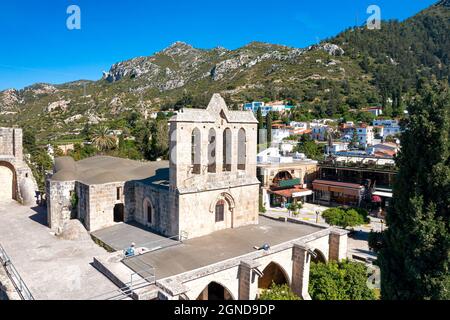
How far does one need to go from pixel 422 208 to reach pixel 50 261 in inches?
682

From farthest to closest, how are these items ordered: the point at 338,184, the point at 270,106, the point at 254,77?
1. the point at 254,77
2. the point at 270,106
3. the point at 338,184

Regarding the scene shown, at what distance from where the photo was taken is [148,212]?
21172 mm

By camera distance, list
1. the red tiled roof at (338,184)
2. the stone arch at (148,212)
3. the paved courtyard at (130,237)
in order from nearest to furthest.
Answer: the paved courtyard at (130,237)
the stone arch at (148,212)
the red tiled roof at (338,184)

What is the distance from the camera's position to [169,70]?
519ft

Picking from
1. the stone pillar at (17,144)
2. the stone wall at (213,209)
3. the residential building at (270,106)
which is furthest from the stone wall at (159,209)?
the residential building at (270,106)

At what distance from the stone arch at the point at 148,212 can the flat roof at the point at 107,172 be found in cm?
175

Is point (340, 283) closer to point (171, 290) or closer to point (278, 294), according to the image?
point (278, 294)

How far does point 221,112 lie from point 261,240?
7.80 meters

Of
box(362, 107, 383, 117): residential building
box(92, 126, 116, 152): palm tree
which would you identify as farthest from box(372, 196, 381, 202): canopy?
box(362, 107, 383, 117): residential building

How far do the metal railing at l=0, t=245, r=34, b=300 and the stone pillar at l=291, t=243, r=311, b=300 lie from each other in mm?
12346

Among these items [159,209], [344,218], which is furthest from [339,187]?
[159,209]

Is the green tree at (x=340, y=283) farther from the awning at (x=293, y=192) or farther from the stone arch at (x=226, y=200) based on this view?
the awning at (x=293, y=192)

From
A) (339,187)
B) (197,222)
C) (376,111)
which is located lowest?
(339,187)

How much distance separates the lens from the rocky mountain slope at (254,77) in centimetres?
11675
